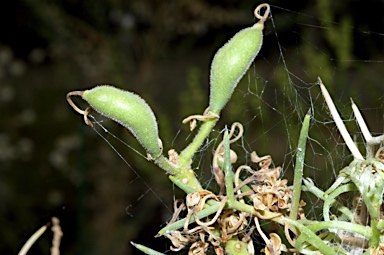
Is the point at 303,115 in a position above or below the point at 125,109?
below

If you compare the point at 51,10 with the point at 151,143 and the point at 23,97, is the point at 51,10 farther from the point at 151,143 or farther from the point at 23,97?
the point at 151,143

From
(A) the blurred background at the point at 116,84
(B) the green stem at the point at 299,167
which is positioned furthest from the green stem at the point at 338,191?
(A) the blurred background at the point at 116,84

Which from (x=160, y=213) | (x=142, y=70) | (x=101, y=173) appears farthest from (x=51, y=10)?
(x=160, y=213)

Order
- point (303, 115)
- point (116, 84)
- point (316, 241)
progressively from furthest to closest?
point (116, 84) < point (303, 115) < point (316, 241)

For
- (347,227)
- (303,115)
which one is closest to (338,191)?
(347,227)

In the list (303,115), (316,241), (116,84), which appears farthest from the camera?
(116,84)

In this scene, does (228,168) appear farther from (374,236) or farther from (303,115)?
(303,115)

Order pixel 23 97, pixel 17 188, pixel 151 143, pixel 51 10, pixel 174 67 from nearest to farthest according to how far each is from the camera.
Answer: pixel 151 143 → pixel 51 10 → pixel 17 188 → pixel 23 97 → pixel 174 67
